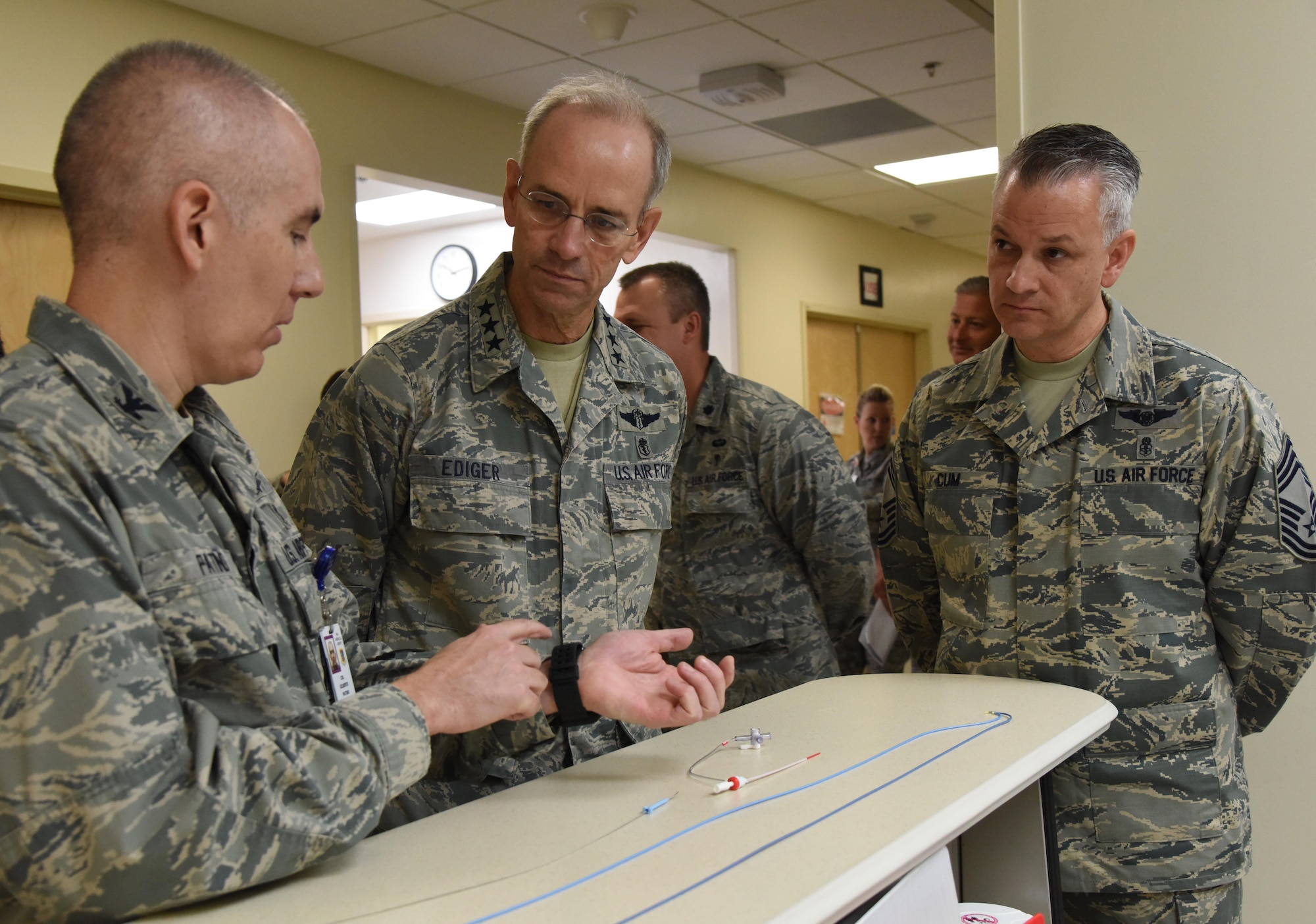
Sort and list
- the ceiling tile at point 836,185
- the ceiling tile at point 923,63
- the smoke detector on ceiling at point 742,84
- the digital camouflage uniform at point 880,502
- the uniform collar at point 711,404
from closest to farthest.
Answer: the digital camouflage uniform at point 880,502 → the uniform collar at point 711,404 → the ceiling tile at point 923,63 → the smoke detector on ceiling at point 742,84 → the ceiling tile at point 836,185

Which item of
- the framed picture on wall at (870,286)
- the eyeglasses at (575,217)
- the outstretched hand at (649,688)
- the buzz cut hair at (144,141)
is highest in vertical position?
the framed picture on wall at (870,286)

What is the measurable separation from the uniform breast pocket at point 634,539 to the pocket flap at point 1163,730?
764 millimetres

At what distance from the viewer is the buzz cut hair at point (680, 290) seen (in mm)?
2973

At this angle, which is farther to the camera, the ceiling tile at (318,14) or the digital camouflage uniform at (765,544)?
the ceiling tile at (318,14)

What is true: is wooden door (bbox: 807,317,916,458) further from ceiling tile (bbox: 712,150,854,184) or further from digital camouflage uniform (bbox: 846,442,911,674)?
digital camouflage uniform (bbox: 846,442,911,674)

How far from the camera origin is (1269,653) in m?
1.68

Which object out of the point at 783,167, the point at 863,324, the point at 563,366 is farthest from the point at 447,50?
the point at 863,324

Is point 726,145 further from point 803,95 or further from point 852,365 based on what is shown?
point 852,365

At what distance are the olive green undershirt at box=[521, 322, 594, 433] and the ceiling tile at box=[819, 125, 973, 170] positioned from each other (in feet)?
16.5

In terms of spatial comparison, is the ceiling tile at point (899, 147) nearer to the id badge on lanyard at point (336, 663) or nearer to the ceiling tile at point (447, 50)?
the ceiling tile at point (447, 50)

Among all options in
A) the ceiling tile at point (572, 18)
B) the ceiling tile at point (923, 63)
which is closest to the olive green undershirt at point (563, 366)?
the ceiling tile at point (572, 18)

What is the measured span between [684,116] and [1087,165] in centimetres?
430

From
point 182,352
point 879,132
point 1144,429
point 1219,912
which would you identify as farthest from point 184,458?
point 879,132

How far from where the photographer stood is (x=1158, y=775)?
162 centimetres
